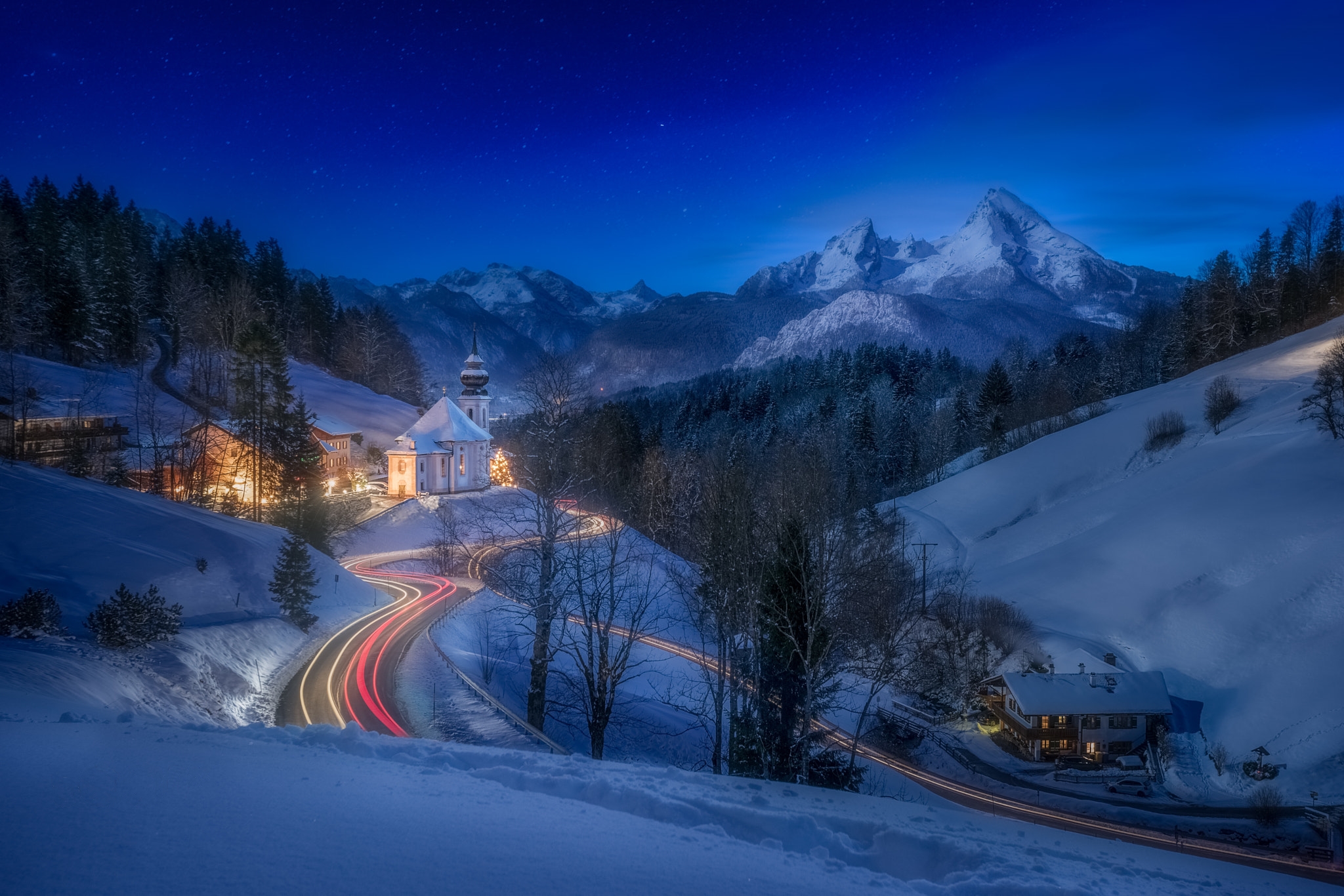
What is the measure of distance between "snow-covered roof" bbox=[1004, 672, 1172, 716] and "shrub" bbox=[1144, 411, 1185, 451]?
25.4 m

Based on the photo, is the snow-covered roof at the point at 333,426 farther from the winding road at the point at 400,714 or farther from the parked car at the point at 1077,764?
the parked car at the point at 1077,764

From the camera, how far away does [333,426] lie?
49062 mm

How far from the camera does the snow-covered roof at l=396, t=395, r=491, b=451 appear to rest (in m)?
43.2

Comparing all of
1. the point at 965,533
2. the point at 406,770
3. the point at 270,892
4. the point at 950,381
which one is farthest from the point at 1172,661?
the point at 950,381

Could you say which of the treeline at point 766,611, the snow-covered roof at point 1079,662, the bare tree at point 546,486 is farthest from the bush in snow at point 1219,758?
the bare tree at point 546,486

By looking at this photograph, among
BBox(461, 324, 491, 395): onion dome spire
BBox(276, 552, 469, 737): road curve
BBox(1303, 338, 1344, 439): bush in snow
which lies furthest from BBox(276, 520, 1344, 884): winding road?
BBox(461, 324, 491, 395): onion dome spire

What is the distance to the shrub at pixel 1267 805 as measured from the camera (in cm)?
1848

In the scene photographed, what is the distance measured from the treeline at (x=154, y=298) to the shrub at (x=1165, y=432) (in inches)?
2104

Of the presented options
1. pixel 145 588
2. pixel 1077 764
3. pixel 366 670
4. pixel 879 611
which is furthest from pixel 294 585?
pixel 1077 764

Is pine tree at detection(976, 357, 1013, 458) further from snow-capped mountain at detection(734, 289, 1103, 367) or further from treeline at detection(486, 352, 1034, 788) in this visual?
snow-capped mountain at detection(734, 289, 1103, 367)

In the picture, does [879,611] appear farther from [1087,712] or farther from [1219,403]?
[1219,403]

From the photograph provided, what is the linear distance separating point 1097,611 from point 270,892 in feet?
106

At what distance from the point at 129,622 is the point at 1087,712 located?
92.9ft

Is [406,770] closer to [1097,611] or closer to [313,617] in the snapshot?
[313,617]
